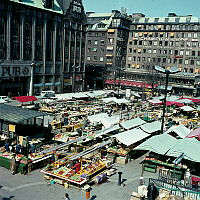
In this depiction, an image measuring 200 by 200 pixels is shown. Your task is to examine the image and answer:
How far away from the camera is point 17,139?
24.6m

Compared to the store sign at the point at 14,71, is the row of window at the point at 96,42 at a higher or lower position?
higher

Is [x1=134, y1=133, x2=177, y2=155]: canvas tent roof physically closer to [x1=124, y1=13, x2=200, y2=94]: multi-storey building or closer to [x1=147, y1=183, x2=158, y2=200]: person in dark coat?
[x1=147, y1=183, x2=158, y2=200]: person in dark coat

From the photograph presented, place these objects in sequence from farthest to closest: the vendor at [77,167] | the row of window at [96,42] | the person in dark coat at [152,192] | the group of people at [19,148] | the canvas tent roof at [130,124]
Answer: the row of window at [96,42] < the canvas tent roof at [130,124] < the group of people at [19,148] < the vendor at [77,167] < the person in dark coat at [152,192]

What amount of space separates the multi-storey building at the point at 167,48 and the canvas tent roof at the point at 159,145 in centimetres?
5662

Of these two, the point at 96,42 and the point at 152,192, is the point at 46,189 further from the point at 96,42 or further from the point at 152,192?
the point at 96,42

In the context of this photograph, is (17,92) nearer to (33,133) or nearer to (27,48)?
(27,48)

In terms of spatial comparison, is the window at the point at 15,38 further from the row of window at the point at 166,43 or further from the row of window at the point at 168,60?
the row of window at the point at 166,43

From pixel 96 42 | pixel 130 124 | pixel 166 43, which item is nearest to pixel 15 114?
pixel 130 124

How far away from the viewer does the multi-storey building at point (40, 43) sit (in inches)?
2073

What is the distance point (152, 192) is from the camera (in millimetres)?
Result: 16172

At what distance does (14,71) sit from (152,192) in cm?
4518

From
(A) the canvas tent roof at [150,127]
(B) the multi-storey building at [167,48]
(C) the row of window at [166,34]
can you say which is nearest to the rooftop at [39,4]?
(B) the multi-storey building at [167,48]

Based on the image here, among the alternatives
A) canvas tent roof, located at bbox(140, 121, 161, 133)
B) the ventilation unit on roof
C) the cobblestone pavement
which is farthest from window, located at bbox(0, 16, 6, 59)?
the cobblestone pavement

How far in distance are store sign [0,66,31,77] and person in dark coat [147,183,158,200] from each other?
142ft
